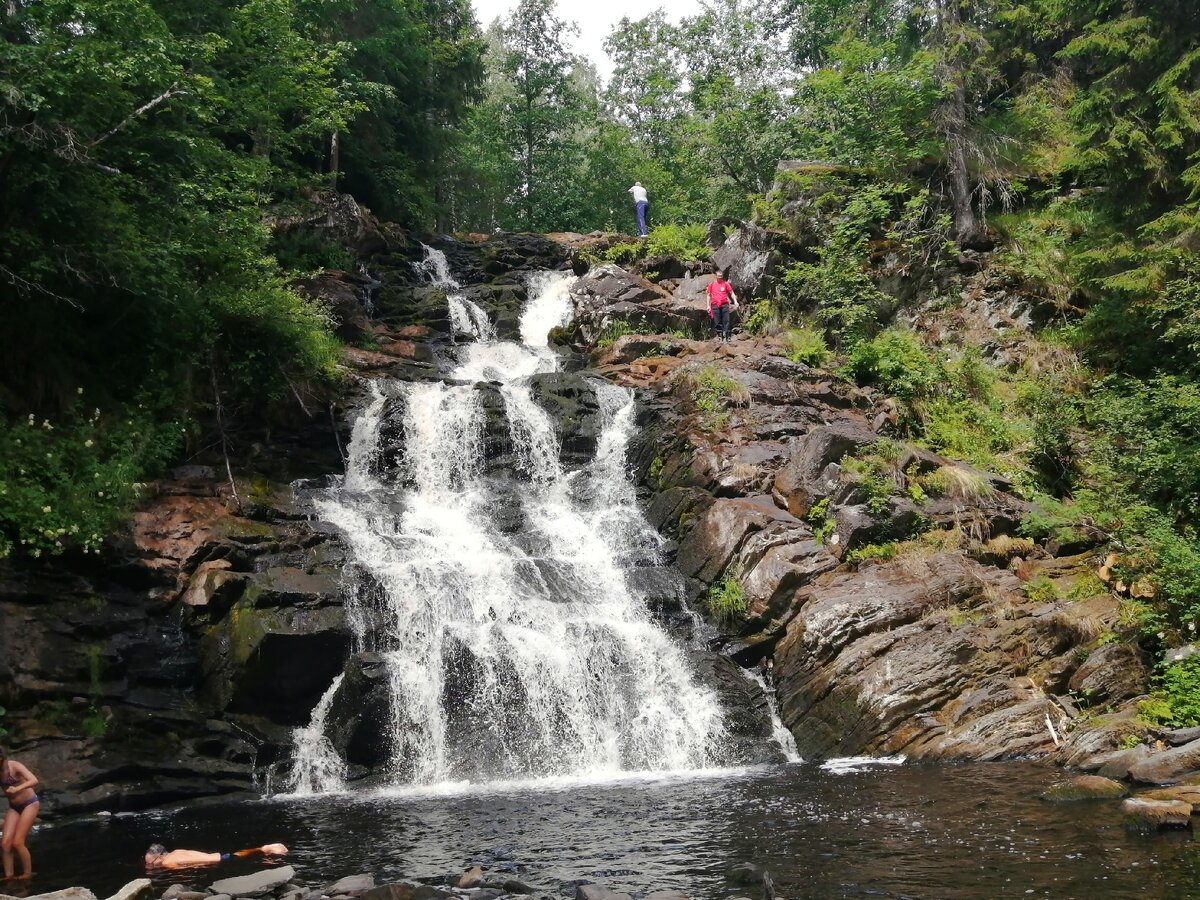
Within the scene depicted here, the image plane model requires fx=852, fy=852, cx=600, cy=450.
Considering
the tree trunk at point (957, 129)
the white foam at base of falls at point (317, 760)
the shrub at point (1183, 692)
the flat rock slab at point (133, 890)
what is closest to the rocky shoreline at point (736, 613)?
the white foam at base of falls at point (317, 760)

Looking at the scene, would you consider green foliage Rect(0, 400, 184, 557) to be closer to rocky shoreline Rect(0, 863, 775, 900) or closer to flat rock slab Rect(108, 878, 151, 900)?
flat rock slab Rect(108, 878, 151, 900)

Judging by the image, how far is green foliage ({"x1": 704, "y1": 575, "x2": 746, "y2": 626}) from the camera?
1480 cm

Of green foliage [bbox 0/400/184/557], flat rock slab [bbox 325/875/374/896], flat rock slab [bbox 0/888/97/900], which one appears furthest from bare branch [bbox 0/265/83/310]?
flat rock slab [bbox 325/875/374/896]

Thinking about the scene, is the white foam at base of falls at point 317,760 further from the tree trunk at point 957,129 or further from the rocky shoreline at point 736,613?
the tree trunk at point 957,129

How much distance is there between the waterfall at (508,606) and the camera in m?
13.0

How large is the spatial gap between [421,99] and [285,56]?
12009mm

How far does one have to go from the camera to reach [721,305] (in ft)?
76.5

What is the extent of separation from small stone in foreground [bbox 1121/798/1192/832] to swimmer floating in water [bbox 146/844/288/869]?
317 inches

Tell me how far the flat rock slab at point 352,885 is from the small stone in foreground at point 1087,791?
6837 mm

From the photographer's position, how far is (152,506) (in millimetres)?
14859

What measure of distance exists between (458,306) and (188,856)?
804 inches

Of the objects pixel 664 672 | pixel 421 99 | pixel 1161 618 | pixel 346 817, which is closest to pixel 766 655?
pixel 664 672

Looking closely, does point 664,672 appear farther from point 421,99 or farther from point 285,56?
point 421,99

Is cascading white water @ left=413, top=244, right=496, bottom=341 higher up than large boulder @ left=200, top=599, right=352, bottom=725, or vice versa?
cascading white water @ left=413, top=244, right=496, bottom=341
